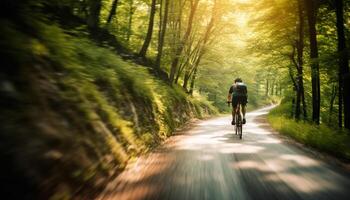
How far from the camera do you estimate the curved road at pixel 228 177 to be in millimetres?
5496

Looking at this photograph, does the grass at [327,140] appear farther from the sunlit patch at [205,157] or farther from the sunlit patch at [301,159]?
the sunlit patch at [205,157]

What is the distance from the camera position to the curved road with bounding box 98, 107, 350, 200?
18.0ft

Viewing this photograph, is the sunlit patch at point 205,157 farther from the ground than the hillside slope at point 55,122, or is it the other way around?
the hillside slope at point 55,122

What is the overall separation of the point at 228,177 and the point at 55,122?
315 cm

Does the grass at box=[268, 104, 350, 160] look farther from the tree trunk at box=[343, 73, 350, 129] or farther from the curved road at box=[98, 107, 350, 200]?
the tree trunk at box=[343, 73, 350, 129]

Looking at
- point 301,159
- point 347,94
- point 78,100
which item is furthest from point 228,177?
point 347,94

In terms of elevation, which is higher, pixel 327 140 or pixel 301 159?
pixel 327 140

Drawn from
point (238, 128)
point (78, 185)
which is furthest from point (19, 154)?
point (238, 128)

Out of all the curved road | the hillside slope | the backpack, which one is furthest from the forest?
the backpack

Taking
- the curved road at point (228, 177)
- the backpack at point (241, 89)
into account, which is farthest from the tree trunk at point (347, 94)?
the curved road at point (228, 177)

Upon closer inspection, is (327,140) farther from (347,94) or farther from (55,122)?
(55,122)

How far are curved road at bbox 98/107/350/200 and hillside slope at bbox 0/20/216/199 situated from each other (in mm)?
514

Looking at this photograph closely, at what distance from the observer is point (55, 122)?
18.0ft

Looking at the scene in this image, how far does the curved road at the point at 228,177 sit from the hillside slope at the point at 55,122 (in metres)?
0.51
